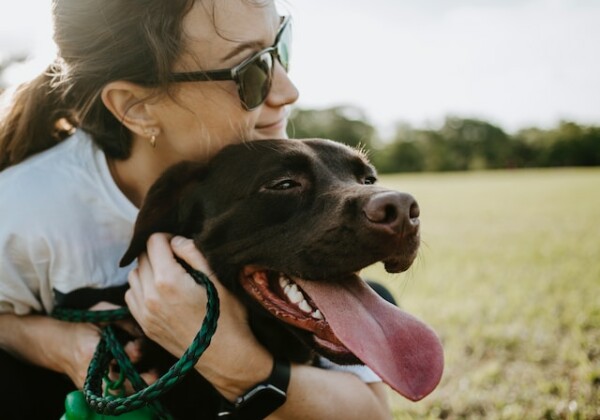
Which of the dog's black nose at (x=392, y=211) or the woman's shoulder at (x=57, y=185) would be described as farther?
the woman's shoulder at (x=57, y=185)

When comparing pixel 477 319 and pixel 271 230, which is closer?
pixel 271 230

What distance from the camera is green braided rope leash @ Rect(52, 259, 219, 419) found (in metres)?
1.91

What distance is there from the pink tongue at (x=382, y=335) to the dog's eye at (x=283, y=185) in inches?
17.0

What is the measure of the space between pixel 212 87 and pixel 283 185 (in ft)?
1.99

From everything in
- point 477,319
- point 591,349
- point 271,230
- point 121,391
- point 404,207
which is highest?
point 404,207

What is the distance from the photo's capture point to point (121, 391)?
2.31 meters

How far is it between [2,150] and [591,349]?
168 inches

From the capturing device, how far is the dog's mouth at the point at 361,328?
6.47ft

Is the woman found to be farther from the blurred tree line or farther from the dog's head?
the blurred tree line

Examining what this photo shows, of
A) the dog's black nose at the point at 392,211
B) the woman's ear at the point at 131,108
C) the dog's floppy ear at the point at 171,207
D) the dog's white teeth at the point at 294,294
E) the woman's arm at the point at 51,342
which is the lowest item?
the woman's arm at the point at 51,342

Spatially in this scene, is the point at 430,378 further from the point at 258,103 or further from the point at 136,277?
the point at 258,103

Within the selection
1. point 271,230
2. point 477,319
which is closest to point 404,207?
point 271,230

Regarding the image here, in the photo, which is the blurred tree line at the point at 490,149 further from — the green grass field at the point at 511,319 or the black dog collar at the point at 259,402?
the black dog collar at the point at 259,402

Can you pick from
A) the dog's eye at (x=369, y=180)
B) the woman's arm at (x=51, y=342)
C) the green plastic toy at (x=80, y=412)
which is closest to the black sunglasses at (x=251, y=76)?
the dog's eye at (x=369, y=180)
